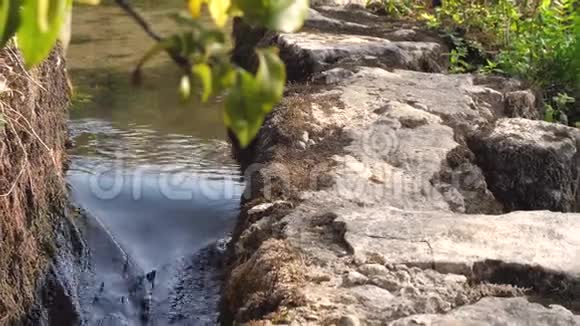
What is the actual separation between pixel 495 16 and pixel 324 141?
346 cm

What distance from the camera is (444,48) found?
19.0 ft

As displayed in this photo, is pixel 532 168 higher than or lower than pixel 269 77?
lower

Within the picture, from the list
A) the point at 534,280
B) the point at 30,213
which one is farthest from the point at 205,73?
the point at 30,213

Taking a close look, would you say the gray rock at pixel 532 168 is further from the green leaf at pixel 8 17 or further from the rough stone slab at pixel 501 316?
the green leaf at pixel 8 17

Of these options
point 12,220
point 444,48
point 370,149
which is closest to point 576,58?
point 444,48

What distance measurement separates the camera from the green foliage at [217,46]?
0.54m

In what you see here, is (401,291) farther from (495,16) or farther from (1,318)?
(495,16)

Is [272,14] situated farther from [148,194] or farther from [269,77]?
[148,194]

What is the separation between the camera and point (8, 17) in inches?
22.7

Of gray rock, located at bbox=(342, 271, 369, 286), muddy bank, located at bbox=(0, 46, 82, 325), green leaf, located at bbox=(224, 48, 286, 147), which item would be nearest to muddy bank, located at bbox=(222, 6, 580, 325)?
gray rock, located at bbox=(342, 271, 369, 286)

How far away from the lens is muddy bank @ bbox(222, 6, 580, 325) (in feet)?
7.31

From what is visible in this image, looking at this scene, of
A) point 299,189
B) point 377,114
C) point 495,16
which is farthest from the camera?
point 495,16

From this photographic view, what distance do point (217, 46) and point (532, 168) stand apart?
308 cm

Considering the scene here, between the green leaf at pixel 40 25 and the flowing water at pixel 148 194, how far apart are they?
2076 millimetres
